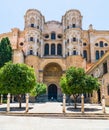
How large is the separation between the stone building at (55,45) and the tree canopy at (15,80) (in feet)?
63.5

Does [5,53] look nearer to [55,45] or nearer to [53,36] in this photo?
[55,45]

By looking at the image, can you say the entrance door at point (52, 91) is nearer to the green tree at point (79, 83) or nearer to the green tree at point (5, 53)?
the green tree at point (5, 53)

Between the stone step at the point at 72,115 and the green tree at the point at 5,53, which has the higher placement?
the green tree at the point at 5,53

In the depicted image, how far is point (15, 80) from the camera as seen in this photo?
66.3 feet

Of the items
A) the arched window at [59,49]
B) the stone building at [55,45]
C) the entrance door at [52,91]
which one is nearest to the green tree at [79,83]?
the stone building at [55,45]

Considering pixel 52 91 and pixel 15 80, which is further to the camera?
pixel 52 91

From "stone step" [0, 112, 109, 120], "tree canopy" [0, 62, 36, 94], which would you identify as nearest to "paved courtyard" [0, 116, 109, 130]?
"stone step" [0, 112, 109, 120]

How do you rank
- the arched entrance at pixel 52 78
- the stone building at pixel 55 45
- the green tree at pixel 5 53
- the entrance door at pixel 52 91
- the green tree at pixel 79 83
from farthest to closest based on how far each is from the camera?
1. the entrance door at pixel 52 91
2. the arched entrance at pixel 52 78
3. the stone building at pixel 55 45
4. the green tree at pixel 5 53
5. the green tree at pixel 79 83

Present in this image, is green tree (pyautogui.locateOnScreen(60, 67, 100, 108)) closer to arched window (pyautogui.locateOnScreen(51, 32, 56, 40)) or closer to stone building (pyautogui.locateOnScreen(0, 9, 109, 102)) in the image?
stone building (pyautogui.locateOnScreen(0, 9, 109, 102))

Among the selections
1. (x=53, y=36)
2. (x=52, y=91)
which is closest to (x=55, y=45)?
(x=53, y=36)

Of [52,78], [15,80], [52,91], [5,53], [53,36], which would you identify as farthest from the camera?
[53,36]

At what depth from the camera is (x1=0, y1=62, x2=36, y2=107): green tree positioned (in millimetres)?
20000

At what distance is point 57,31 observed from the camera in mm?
47875

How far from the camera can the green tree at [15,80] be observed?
65.6 feet
